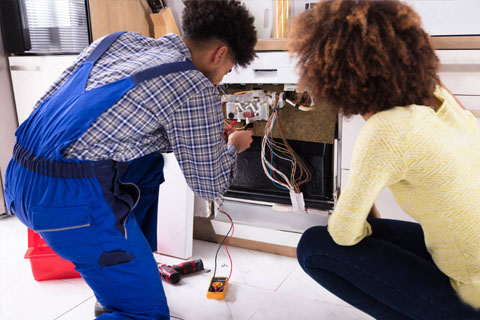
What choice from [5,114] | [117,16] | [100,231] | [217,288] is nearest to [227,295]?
[217,288]

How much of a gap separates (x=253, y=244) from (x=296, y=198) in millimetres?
340

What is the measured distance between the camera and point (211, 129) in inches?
44.3

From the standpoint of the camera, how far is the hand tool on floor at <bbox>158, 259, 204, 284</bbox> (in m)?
1.62

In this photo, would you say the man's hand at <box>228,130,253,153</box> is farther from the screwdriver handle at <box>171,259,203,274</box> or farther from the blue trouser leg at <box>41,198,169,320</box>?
the screwdriver handle at <box>171,259,203,274</box>

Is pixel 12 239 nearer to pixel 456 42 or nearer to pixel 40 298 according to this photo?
pixel 40 298

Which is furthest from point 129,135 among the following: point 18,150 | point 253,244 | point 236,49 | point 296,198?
point 253,244

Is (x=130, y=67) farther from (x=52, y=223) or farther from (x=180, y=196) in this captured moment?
(x=180, y=196)

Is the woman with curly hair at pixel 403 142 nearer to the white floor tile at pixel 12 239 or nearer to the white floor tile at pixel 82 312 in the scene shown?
the white floor tile at pixel 82 312

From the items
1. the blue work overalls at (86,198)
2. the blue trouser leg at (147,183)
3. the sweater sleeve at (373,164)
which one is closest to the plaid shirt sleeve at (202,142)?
the blue work overalls at (86,198)

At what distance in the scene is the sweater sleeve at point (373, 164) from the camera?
0.81 m

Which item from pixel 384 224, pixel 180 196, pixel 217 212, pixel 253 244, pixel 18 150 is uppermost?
pixel 18 150

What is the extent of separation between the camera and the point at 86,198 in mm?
1070

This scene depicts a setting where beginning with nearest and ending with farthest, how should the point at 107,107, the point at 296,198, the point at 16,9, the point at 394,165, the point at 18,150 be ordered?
the point at 394,165, the point at 107,107, the point at 18,150, the point at 296,198, the point at 16,9

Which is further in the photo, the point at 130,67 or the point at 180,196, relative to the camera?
the point at 180,196
